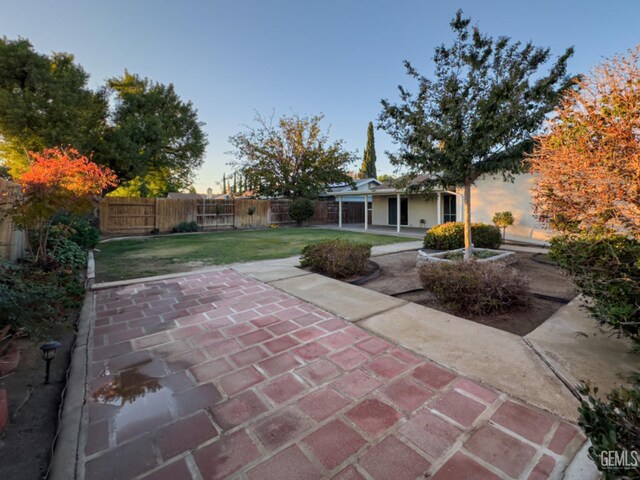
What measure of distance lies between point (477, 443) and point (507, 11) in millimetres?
8317

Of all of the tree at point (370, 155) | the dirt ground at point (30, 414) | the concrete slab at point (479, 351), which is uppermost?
the tree at point (370, 155)

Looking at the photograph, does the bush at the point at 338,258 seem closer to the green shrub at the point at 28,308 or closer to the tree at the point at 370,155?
the green shrub at the point at 28,308

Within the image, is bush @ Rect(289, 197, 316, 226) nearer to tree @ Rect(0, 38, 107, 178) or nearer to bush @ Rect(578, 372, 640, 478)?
tree @ Rect(0, 38, 107, 178)

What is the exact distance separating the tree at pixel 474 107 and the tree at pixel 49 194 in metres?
6.41

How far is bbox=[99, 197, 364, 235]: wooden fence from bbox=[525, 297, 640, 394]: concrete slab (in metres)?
14.9

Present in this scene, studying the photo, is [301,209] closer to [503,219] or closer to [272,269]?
[503,219]

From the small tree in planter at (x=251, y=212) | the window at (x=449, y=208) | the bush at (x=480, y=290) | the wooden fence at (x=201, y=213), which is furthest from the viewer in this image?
the small tree in planter at (x=251, y=212)

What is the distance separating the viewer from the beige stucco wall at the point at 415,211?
16756 millimetres

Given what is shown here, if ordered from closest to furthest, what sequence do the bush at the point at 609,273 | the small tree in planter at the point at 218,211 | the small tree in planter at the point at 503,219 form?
the bush at the point at 609,273, the small tree in planter at the point at 503,219, the small tree in planter at the point at 218,211

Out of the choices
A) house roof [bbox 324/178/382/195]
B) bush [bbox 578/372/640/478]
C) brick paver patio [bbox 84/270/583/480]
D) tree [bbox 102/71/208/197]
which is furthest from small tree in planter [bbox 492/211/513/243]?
tree [bbox 102/71/208/197]

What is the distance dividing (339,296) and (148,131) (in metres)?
15.6

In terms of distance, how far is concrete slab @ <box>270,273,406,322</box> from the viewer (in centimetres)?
390

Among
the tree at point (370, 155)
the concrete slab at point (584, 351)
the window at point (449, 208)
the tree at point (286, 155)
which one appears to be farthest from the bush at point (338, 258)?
the tree at point (370, 155)

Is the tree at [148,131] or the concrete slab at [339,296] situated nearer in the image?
the concrete slab at [339,296]
